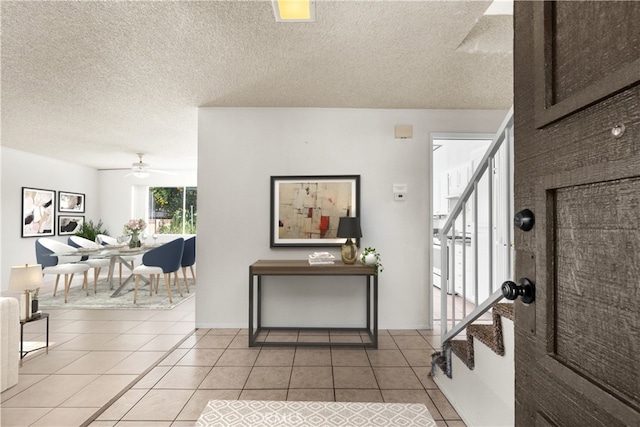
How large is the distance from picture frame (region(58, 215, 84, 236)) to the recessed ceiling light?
6820mm

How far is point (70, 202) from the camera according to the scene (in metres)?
6.60

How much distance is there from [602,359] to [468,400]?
1.57 meters

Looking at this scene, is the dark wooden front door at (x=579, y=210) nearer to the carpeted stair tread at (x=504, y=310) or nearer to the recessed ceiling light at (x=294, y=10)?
the carpeted stair tread at (x=504, y=310)

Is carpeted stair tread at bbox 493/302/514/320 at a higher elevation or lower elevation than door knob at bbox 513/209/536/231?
lower

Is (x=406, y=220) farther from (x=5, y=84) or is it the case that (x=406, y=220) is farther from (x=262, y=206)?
(x=5, y=84)

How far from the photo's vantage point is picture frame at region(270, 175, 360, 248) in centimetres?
355

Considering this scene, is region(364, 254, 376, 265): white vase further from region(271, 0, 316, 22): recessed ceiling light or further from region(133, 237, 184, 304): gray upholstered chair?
region(133, 237, 184, 304): gray upholstered chair

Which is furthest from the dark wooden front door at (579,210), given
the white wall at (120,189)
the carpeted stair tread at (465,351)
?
the white wall at (120,189)

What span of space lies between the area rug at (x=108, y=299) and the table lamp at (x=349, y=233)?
272cm

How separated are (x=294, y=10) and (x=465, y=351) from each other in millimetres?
2192

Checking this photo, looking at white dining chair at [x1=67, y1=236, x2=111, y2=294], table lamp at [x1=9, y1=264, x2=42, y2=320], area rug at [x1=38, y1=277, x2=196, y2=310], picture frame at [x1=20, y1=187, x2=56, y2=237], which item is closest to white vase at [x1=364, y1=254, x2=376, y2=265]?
table lamp at [x1=9, y1=264, x2=42, y2=320]

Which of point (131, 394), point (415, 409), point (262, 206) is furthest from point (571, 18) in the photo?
point (262, 206)

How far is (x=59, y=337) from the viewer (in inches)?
129

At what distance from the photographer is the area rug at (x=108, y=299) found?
14.5ft
